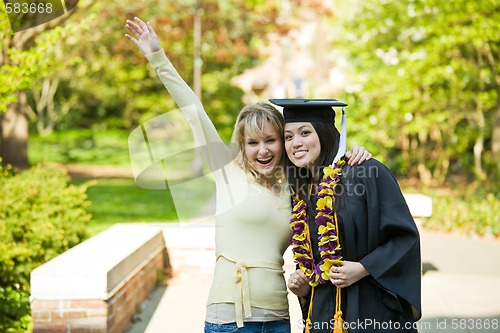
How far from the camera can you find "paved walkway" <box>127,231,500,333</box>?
16.5 ft

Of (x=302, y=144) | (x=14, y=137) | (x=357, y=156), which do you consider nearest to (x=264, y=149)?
(x=302, y=144)

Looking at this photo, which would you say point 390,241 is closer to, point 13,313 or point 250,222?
point 250,222

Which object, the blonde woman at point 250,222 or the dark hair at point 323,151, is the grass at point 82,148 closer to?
the blonde woman at point 250,222

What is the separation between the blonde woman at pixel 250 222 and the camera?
2.67 metres

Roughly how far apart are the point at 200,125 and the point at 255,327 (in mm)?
1034

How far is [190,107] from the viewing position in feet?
9.47

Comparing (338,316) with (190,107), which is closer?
(338,316)

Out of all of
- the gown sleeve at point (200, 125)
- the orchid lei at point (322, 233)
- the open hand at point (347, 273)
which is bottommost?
the open hand at point (347, 273)

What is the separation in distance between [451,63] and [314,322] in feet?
36.6

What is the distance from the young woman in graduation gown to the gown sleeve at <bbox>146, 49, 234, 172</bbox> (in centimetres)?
45

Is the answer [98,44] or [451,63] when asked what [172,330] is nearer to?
[451,63]

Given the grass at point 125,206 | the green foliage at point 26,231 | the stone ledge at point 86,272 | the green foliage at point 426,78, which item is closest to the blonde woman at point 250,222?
the stone ledge at point 86,272

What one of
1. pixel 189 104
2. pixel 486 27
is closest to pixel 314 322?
pixel 189 104

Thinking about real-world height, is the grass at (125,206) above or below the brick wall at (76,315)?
below
